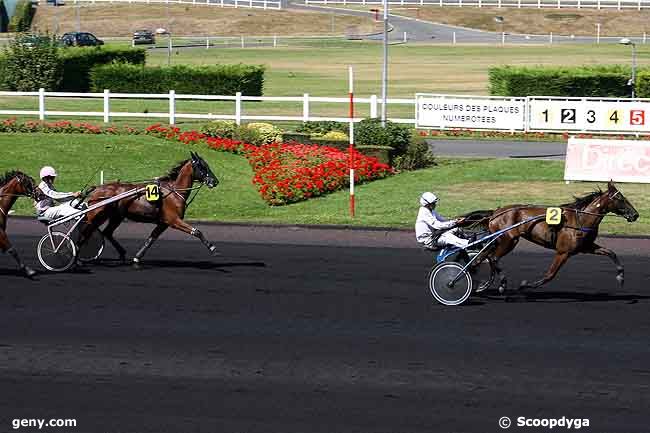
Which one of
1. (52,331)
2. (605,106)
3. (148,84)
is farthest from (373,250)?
(148,84)

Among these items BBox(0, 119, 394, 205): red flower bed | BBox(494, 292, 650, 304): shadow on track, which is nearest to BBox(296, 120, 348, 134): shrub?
BBox(0, 119, 394, 205): red flower bed

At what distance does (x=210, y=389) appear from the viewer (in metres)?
11.1

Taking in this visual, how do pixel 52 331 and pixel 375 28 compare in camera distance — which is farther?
pixel 375 28

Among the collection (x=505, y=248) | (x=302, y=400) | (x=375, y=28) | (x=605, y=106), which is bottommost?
(x=302, y=400)

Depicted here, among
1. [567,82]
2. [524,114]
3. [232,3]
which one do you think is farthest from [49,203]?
[232,3]

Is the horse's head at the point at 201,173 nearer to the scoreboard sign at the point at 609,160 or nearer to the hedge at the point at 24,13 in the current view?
the scoreboard sign at the point at 609,160

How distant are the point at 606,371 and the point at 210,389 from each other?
411cm

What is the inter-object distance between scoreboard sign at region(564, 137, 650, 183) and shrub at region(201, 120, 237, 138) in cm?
999

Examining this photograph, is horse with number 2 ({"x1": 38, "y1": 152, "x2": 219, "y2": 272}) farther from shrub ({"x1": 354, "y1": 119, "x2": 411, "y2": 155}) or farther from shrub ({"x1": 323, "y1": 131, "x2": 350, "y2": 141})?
shrub ({"x1": 323, "y1": 131, "x2": 350, "y2": 141})

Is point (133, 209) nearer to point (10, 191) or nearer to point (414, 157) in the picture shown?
point (10, 191)

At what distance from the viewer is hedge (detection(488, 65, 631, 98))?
39.4 meters

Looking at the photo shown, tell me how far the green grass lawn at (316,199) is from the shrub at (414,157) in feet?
1.46

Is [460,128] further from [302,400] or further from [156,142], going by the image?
[302,400]

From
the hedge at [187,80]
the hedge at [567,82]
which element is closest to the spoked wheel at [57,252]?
the hedge at [567,82]
